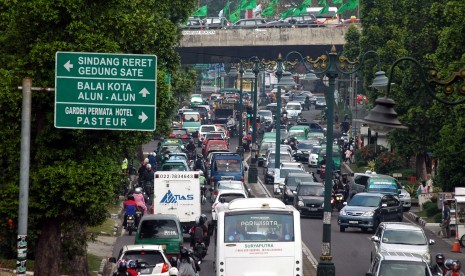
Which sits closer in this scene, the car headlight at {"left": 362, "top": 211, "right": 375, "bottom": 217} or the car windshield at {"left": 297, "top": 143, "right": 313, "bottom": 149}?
the car headlight at {"left": 362, "top": 211, "right": 375, "bottom": 217}

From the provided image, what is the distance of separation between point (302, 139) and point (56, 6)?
6450cm

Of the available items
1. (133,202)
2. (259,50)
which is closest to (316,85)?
(259,50)

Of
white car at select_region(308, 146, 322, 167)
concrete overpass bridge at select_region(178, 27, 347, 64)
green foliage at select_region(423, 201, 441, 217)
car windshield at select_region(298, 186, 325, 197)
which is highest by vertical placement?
concrete overpass bridge at select_region(178, 27, 347, 64)

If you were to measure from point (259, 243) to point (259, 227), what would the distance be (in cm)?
43

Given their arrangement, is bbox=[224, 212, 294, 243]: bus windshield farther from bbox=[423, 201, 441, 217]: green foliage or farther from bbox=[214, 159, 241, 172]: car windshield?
bbox=[214, 159, 241, 172]: car windshield

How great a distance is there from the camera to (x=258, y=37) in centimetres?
8775

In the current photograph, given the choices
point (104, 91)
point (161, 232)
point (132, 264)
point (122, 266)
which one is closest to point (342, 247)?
point (161, 232)

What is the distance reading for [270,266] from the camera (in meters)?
26.0

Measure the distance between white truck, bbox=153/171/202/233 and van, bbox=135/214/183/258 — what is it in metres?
7.88

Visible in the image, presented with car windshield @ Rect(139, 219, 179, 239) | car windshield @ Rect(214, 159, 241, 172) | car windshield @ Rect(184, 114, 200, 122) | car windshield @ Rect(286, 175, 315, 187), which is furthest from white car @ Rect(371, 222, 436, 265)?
car windshield @ Rect(184, 114, 200, 122)

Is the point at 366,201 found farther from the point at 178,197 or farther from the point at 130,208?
the point at 130,208

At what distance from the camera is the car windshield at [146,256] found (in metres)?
27.1

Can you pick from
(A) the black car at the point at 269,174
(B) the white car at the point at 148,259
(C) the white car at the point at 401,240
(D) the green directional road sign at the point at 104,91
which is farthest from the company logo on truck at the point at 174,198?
(A) the black car at the point at 269,174

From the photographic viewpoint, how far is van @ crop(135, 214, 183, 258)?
1320 inches
